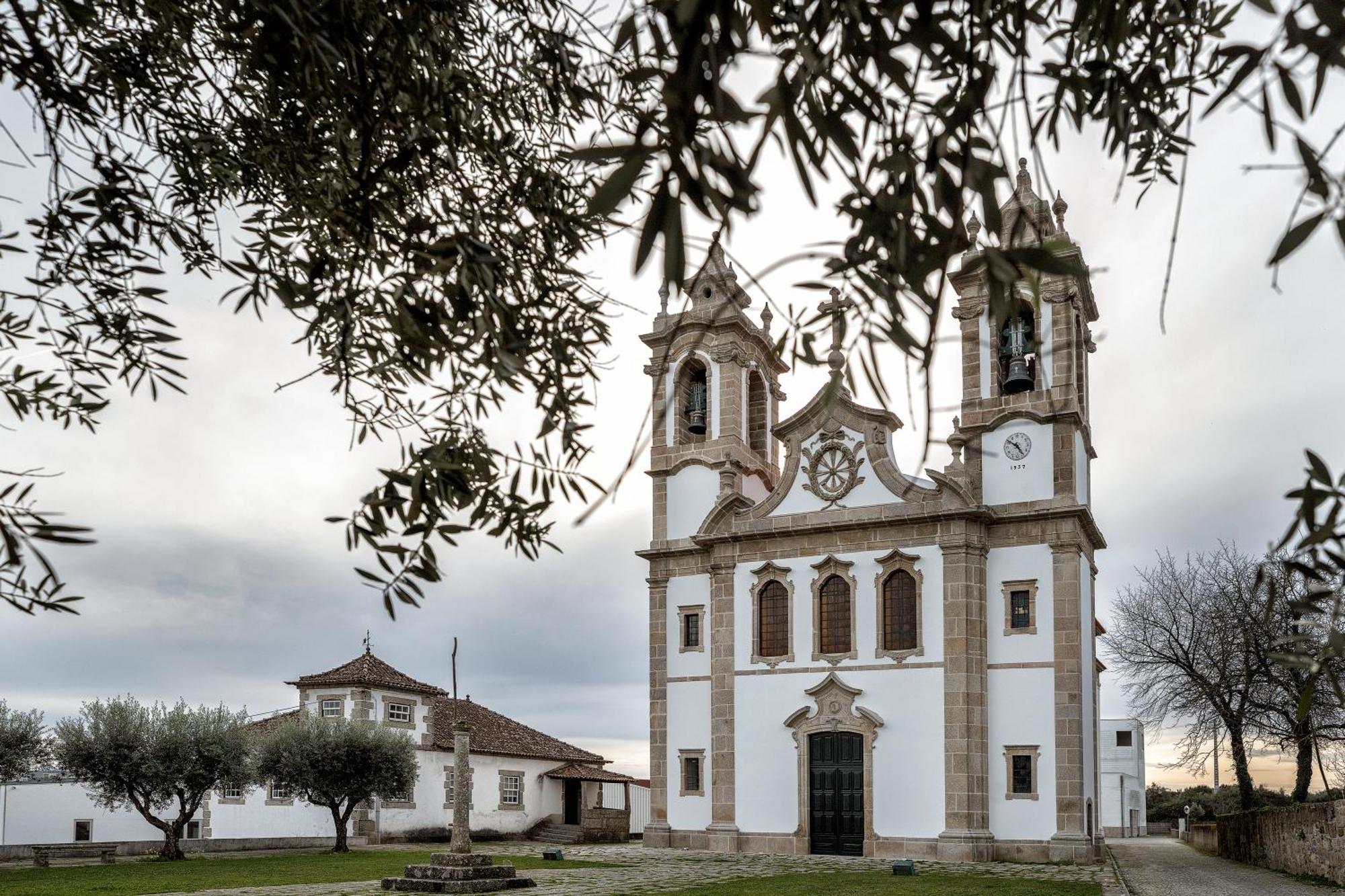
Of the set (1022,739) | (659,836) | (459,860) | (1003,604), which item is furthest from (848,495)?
(459,860)

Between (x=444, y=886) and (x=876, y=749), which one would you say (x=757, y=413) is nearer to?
(x=876, y=749)

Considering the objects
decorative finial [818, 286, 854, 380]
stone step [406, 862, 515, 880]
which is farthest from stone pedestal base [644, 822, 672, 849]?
decorative finial [818, 286, 854, 380]

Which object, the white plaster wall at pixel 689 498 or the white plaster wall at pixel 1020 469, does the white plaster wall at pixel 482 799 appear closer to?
the white plaster wall at pixel 689 498

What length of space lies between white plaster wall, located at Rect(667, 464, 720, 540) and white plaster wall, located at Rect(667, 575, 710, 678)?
1168 mm

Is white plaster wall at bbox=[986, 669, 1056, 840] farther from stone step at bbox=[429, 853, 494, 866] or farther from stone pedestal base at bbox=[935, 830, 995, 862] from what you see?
stone step at bbox=[429, 853, 494, 866]

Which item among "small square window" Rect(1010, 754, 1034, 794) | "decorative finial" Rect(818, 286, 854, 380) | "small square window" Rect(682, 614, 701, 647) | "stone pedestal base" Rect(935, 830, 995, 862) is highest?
"decorative finial" Rect(818, 286, 854, 380)

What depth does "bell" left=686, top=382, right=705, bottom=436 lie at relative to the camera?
29.9m

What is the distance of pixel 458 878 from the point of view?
1822 centimetres

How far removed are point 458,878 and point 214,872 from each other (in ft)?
21.1

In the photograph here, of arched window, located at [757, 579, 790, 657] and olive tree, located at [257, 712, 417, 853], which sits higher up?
arched window, located at [757, 579, 790, 657]

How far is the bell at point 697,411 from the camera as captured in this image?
29859 mm

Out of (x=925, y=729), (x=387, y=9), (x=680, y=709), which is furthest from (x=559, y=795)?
(x=387, y=9)

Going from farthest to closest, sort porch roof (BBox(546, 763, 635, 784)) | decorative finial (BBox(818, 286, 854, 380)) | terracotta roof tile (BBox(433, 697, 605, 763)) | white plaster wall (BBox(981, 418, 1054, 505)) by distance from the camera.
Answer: porch roof (BBox(546, 763, 635, 784)), terracotta roof tile (BBox(433, 697, 605, 763)), white plaster wall (BBox(981, 418, 1054, 505)), decorative finial (BBox(818, 286, 854, 380))

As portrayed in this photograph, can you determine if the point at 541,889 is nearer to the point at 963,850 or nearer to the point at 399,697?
the point at 963,850
